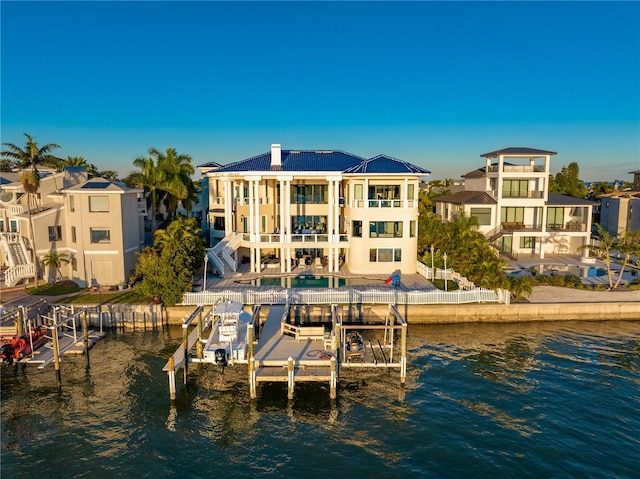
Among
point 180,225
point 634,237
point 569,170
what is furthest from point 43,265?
point 569,170

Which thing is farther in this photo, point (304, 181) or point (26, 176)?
point (304, 181)

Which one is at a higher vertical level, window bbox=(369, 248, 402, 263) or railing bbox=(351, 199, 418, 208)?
railing bbox=(351, 199, 418, 208)

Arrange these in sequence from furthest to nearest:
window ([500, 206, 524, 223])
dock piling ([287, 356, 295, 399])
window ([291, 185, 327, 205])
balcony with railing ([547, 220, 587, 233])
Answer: window ([500, 206, 524, 223]) → balcony with railing ([547, 220, 587, 233]) → window ([291, 185, 327, 205]) → dock piling ([287, 356, 295, 399])

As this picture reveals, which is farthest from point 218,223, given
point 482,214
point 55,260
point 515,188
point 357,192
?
point 515,188

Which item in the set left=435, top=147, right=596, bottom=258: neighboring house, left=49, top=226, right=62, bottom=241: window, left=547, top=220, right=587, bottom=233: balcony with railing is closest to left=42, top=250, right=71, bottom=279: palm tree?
left=49, top=226, right=62, bottom=241: window

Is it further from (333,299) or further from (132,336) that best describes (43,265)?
(333,299)

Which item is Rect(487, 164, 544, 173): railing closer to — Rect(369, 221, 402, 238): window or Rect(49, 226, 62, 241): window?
Rect(369, 221, 402, 238): window

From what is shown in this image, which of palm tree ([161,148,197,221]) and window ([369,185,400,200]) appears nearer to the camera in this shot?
window ([369,185,400,200])

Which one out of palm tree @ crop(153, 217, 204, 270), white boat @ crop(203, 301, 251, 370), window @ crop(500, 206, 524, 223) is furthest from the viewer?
window @ crop(500, 206, 524, 223)
